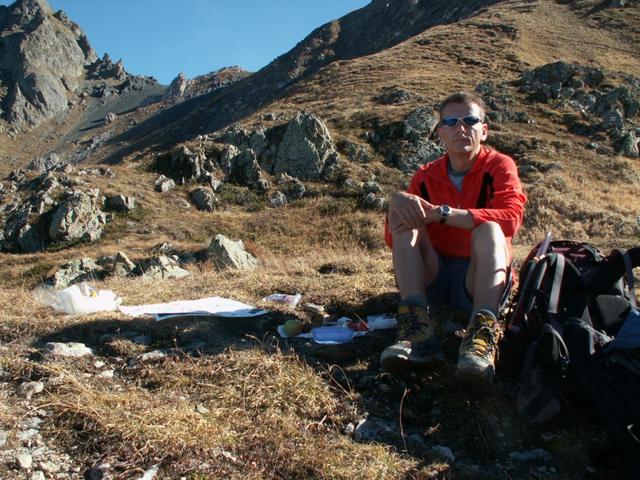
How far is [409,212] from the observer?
11.4 feet

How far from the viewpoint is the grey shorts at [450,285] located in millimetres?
3793

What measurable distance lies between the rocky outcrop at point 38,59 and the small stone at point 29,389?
12223 centimetres

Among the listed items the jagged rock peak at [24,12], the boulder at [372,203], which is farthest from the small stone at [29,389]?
the jagged rock peak at [24,12]

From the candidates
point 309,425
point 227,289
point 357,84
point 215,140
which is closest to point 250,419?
point 309,425

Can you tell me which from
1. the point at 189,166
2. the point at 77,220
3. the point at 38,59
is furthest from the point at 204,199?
the point at 38,59

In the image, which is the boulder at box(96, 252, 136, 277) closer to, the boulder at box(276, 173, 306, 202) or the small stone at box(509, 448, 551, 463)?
the boulder at box(276, 173, 306, 202)

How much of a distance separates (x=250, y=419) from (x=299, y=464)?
0.47m

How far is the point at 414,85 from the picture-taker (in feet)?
118

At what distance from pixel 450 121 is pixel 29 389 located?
3368mm

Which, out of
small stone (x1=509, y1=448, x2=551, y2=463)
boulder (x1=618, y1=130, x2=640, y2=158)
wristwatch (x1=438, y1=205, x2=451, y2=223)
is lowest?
boulder (x1=618, y1=130, x2=640, y2=158)

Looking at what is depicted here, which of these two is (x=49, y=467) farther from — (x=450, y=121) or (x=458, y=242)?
(x=450, y=121)

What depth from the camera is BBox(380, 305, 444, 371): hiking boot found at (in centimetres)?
300

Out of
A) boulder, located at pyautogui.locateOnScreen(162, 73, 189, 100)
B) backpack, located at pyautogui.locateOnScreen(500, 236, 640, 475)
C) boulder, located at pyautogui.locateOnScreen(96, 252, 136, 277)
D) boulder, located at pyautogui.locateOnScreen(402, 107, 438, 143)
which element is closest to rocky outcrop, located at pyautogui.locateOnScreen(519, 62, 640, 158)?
boulder, located at pyautogui.locateOnScreen(402, 107, 438, 143)

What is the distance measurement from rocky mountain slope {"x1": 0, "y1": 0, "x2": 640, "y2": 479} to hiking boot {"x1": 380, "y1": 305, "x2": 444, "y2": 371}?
155 millimetres
